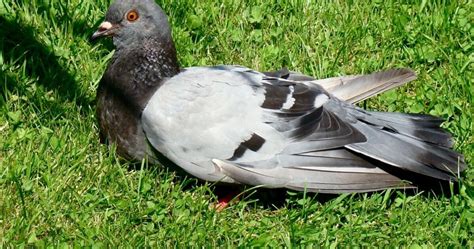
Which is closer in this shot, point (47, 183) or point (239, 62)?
point (47, 183)

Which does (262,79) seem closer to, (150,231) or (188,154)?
(188,154)

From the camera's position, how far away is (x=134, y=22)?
18.2ft

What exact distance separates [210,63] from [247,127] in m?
1.19

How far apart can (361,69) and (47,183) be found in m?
2.19

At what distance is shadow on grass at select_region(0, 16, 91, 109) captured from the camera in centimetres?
582

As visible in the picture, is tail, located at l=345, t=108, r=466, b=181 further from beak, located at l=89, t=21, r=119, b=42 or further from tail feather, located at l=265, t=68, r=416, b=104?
beak, located at l=89, t=21, r=119, b=42

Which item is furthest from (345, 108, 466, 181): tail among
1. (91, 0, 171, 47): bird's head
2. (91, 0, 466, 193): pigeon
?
(91, 0, 171, 47): bird's head

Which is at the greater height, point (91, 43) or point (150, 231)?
point (91, 43)

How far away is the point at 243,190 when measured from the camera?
5348 mm

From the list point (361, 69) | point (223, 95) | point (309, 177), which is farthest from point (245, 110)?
point (361, 69)

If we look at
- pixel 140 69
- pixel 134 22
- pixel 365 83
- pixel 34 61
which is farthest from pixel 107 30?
pixel 365 83

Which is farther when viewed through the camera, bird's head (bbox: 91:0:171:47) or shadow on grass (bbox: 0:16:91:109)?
shadow on grass (bbox: 0:16:91:109)

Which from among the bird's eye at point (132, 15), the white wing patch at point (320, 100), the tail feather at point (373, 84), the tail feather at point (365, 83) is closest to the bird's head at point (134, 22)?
the bird's eye at point (132, 15)

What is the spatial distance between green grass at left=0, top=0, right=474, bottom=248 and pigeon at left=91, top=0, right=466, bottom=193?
0.43ft
